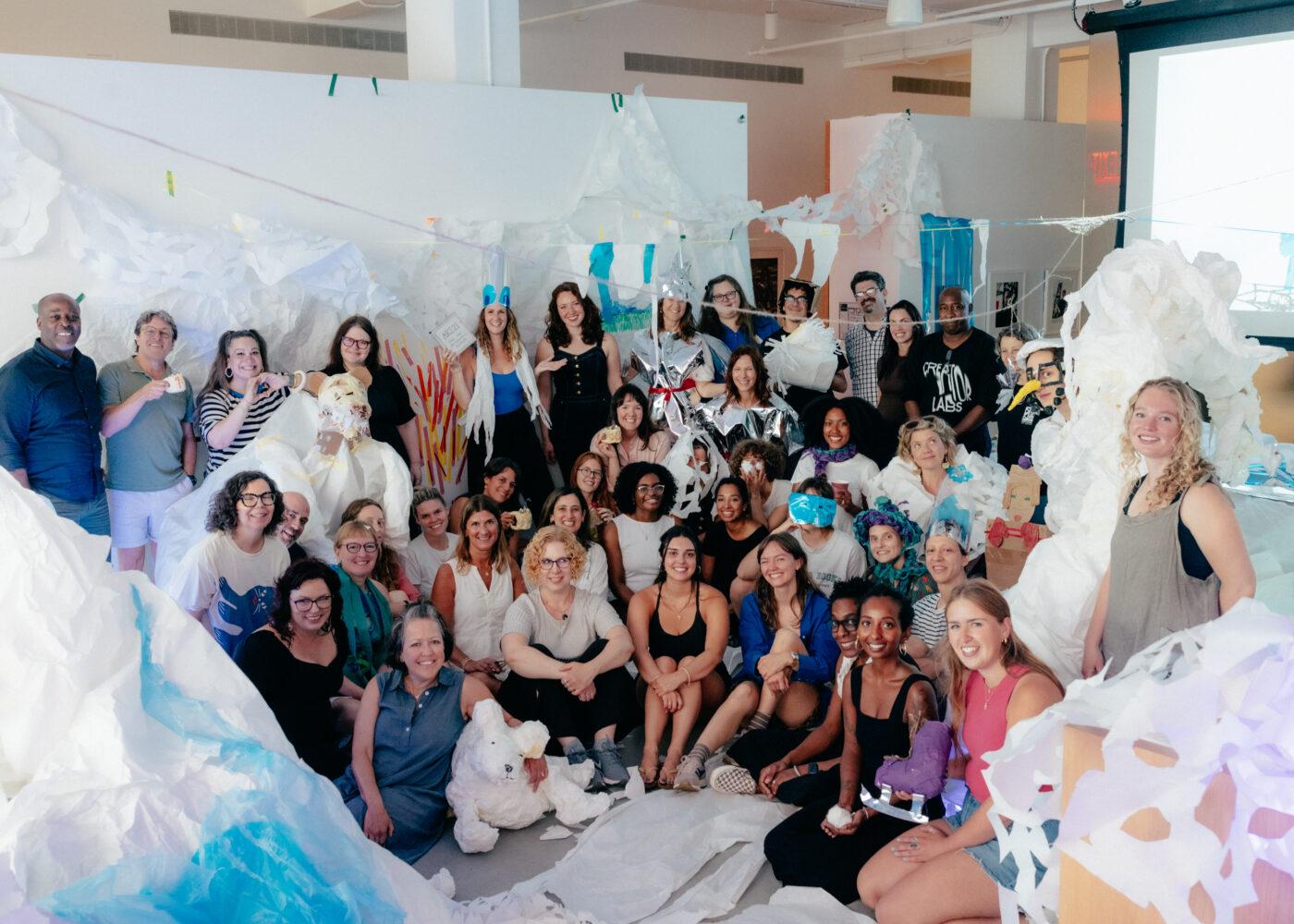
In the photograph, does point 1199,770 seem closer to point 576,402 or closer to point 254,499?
point 254,499

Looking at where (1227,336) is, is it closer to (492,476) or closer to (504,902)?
(504,902)

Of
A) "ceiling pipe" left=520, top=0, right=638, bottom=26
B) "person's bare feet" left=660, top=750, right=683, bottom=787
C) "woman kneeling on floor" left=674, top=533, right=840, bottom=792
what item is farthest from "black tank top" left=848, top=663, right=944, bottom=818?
"ceiling pipe" left=520, top=0, right=638, bottom=26

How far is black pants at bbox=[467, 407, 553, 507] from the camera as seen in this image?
5406 millimetres

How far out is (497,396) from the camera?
539 cm

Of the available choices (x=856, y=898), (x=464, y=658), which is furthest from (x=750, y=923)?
(x=464, y=658)

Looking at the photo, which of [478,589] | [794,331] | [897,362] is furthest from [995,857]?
[794,331]

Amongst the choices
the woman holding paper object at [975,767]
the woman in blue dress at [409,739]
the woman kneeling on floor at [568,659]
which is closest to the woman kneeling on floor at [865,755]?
the woman holding paper object at [975,767]

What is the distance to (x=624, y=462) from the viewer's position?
5.09 meters

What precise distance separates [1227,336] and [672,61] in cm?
801

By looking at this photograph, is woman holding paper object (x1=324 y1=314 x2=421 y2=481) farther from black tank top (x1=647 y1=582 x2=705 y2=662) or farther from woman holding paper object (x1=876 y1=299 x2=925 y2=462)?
woman holding paper object (x1=876 y1=299 x2=925 y2=462)

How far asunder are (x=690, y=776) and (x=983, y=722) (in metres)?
1.15

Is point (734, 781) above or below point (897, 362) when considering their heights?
below

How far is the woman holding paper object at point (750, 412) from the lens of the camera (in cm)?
520

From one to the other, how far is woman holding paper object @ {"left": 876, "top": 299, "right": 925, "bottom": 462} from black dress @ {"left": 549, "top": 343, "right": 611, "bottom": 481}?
1.24 metres
